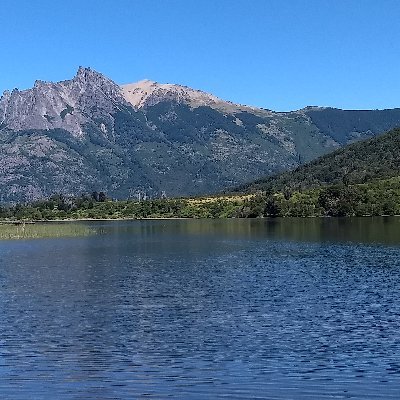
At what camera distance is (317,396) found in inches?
1220

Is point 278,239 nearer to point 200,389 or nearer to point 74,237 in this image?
point 74,237

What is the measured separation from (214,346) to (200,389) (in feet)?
29.8

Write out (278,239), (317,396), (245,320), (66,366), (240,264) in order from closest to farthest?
(317,396) < (66,366) < (245,320) < (240,264) < (278,239)

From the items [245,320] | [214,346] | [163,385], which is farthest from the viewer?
[245,320]

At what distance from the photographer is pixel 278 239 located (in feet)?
485

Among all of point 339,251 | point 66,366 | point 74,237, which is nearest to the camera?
point 66,366

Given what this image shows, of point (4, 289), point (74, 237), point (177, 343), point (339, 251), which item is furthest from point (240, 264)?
point (74, 237)

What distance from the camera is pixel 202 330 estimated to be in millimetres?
46812

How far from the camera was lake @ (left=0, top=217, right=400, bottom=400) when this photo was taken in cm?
3334

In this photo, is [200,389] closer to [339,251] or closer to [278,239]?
[339,251]

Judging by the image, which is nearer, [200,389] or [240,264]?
[200,389]

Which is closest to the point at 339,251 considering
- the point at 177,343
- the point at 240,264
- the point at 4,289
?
the point at 240,264

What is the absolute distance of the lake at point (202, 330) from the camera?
33.3 meters

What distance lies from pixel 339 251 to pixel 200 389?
83948 mm
